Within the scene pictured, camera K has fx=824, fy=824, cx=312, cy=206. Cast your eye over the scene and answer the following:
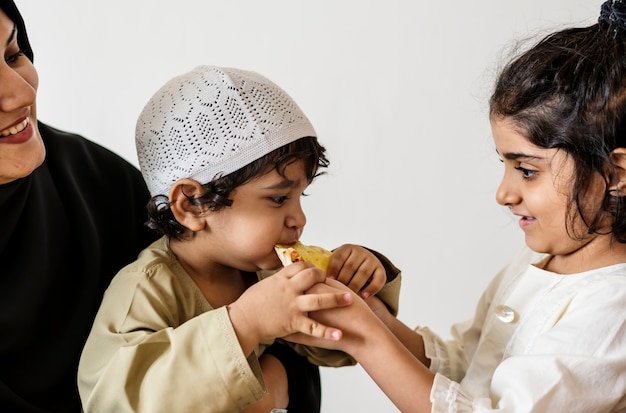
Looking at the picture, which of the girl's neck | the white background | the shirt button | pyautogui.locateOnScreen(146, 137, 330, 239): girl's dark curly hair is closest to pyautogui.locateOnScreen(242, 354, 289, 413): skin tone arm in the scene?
pyautogui.locateOnScreen(146, 137, 330, 239): girl's dark curly hair

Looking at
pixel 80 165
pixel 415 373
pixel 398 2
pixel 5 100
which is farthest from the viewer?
pixel 398 2

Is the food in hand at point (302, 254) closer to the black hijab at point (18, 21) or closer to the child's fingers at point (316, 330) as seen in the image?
the child's fingers at point (316, 330)

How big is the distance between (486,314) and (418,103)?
0.92m

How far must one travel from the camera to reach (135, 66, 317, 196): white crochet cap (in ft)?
4.14

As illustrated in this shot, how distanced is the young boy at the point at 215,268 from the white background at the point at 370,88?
913 millimetres

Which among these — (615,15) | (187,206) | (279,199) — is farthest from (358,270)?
(615,15)

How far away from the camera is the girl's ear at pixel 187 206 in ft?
4.21

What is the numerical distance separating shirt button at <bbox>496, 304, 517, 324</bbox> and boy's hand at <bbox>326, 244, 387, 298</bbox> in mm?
202

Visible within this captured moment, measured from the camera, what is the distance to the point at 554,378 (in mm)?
1139

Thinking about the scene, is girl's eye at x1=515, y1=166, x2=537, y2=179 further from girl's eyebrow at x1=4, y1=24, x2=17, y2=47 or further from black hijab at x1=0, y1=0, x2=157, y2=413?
girl's eyebrow at x1=4, y1=24, x2=17, y2=47

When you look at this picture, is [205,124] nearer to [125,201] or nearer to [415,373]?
[125,201]

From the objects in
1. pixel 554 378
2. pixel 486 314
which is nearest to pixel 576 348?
pixel 554 378

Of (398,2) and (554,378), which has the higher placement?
(398,2)

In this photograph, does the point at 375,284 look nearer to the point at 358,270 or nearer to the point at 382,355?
the point at 358,270
